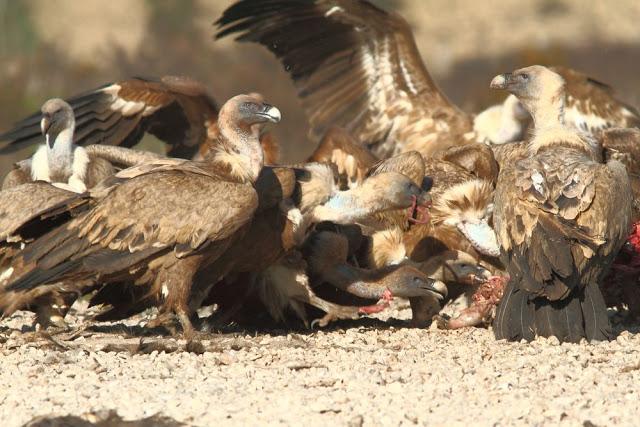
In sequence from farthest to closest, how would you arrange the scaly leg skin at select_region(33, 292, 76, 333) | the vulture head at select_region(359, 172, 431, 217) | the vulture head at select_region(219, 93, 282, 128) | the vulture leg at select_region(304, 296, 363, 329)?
the vulture head at select_region(359, 172, 431, 217), the vulture leg at select_region(304, 296, 363, 329), the scaly leg skin at select_region(33, 292, 76, 333), the vulture head at select_region(219, 93, 282, 128)

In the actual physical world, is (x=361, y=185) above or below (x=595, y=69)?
above

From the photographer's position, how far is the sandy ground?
5863 mm

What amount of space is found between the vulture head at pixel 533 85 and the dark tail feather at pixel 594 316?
1920mm

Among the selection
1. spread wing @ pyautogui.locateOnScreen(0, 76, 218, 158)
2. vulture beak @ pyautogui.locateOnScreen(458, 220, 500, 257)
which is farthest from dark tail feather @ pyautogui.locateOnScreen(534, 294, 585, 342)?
spread wing @ pyautogui.locateOnScreen(0, 76, 218, 158)

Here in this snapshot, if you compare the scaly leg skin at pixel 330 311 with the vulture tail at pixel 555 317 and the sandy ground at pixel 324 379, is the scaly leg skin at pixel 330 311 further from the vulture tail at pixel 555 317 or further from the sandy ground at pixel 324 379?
the vulture tail at pixel 555 317

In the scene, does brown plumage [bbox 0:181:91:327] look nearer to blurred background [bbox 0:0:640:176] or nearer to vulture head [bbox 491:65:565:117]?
vulture head [bbox 491:65:565:117]

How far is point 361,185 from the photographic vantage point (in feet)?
29.5

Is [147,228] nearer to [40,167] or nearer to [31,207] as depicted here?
[31,207]

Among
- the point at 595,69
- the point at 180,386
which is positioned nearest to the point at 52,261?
the point at 180,386

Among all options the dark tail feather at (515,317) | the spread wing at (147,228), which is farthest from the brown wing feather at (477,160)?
the spread wing at (147,228)

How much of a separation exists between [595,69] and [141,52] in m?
9.27

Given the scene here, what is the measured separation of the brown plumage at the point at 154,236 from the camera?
7703mm

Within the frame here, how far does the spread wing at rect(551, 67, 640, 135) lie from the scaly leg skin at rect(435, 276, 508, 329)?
4.80 metres

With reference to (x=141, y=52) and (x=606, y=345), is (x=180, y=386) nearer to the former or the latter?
(x=606, y=345)
